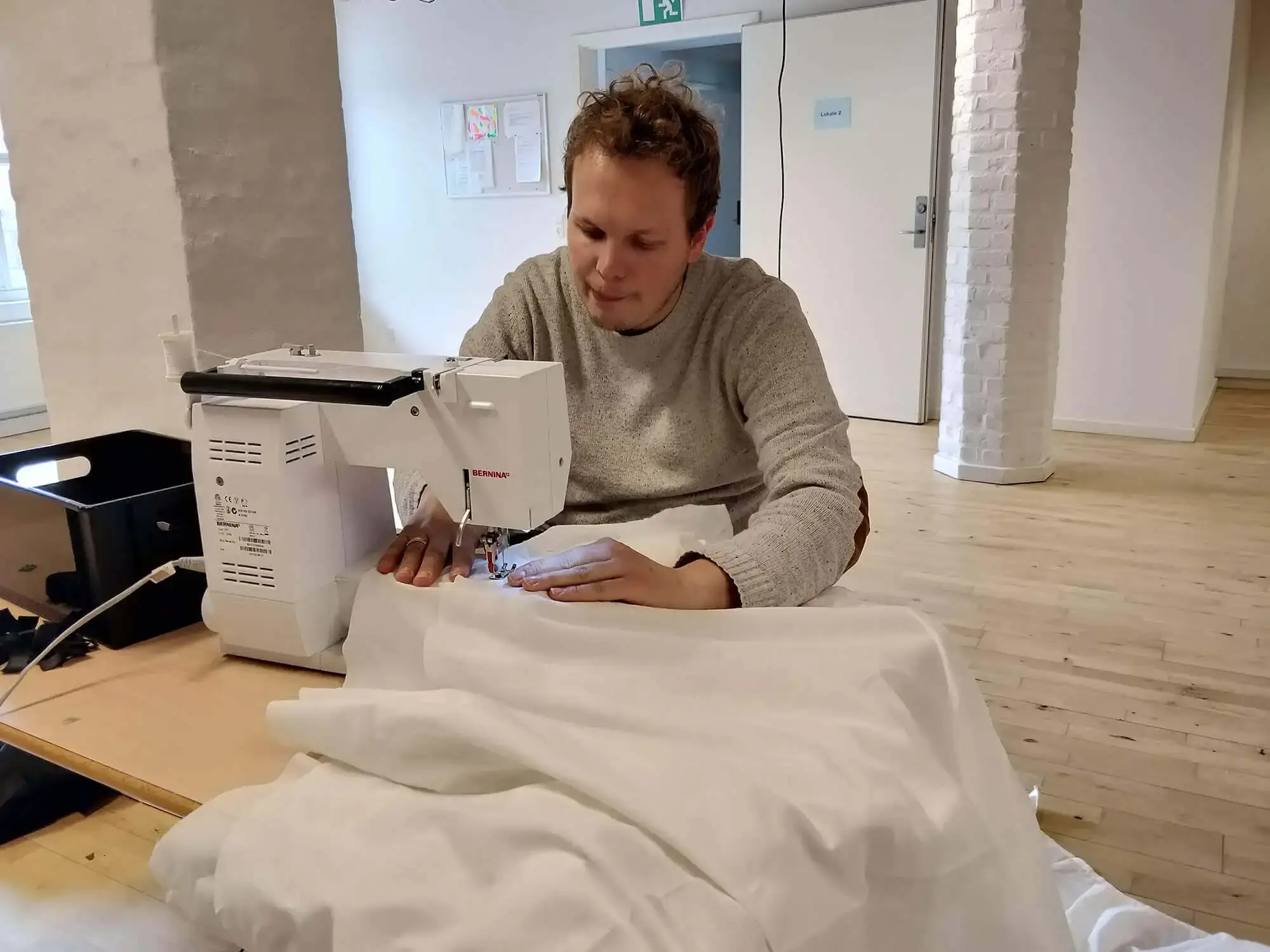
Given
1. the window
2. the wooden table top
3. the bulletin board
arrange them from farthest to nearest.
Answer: the bulletin board, the window, the wooden table top

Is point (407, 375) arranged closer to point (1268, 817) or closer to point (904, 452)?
point (1268, 817)

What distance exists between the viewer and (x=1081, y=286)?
4.51 metres

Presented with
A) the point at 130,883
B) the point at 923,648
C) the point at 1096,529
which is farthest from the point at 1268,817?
the point at 130,883

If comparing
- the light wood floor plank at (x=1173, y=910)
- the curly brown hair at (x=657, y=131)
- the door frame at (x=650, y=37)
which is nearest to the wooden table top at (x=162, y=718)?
the curly brown hair at (x=657, y=131)

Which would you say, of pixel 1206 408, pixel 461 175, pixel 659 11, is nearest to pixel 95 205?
pixel 659 11

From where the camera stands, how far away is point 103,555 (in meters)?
1.14

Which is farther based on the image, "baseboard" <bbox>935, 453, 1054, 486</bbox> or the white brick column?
"baseboard" <bbox>935, 453, 1054, 486</bbox>

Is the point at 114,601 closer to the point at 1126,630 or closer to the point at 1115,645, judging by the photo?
the point at 1115,645

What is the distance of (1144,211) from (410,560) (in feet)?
13.9

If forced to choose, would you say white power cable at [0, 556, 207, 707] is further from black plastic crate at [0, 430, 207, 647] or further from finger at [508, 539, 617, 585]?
finger at [508, 539, 617, 585]

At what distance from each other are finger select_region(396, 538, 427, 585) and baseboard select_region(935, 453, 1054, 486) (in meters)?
3.29

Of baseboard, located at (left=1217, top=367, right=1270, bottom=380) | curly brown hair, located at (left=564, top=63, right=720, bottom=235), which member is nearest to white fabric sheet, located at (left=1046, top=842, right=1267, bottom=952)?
curly brown hair, located at (left=564, top=63, right=720, bottom=235)

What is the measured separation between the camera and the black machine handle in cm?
102

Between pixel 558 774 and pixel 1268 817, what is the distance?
1720 millimetres
